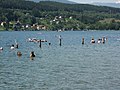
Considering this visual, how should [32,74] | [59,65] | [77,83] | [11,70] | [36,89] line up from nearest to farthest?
[36,89], [77,83], [32,74], [11,70], [59,65]

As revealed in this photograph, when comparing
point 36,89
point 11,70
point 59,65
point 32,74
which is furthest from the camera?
point 59,65

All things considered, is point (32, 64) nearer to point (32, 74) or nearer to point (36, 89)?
point (32, 74)

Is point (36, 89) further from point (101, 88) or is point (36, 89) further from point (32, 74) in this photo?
point (32, 74)

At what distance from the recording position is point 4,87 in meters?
61.2

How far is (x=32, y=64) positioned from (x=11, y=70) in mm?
11359

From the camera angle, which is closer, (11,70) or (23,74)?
(23,74)

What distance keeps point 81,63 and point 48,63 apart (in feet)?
23.4

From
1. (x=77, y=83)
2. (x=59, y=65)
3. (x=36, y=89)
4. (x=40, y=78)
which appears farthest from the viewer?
(x=59, y=65)

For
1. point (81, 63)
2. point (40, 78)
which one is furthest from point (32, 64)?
point (40, 78)

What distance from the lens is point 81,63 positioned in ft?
302

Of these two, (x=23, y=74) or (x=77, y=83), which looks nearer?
(x=77, y=83)

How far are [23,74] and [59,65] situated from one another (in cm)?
1550

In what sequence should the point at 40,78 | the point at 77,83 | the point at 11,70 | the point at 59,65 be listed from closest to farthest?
the point at 77,83, the point at 40,78, the point at 11,70, the point at 59,65

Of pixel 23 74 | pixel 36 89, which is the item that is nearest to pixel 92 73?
pixel 23 74
